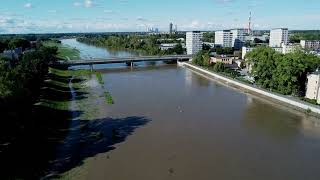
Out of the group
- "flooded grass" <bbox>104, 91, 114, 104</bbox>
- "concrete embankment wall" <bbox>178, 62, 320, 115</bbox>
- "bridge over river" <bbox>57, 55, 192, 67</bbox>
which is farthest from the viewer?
A: "bridge over river" <bbox>57, 55, 192, 67</bbox>

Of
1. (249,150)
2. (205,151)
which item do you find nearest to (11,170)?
(205,151)

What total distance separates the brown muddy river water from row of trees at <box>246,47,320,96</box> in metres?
1.38

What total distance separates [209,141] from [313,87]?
741cm

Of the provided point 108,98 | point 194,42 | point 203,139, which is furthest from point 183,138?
point 194,42

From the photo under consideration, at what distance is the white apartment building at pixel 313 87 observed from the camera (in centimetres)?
1466

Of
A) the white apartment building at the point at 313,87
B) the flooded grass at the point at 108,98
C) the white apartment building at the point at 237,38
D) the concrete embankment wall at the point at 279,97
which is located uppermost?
the white apartment building at the point at 237,38

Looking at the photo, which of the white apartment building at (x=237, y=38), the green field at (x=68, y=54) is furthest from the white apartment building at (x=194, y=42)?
the green field at (x=68, y=54)

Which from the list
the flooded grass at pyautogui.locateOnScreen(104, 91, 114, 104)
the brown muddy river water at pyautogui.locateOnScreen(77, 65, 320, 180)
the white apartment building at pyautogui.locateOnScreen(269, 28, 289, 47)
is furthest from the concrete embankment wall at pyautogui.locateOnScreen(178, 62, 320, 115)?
the white apartment building at pyautogui.locateOnScreen(269, 28, 289, 47)

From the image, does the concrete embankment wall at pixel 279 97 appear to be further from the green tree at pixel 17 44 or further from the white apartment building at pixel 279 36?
the white apartment building at pixel 279 36

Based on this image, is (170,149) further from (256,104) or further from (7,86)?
(256,104)

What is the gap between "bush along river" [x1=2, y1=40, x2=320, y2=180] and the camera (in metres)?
8.17

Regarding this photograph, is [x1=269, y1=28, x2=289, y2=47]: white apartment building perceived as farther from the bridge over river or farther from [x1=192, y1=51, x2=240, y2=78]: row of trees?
[x1=192, y1=51, x2=240, y2=78]: row of trees

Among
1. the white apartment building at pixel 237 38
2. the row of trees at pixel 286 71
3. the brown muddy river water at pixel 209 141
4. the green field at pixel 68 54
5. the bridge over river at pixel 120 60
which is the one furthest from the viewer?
the white apartment building at pixel 237 38

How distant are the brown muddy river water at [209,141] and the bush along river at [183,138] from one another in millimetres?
24
